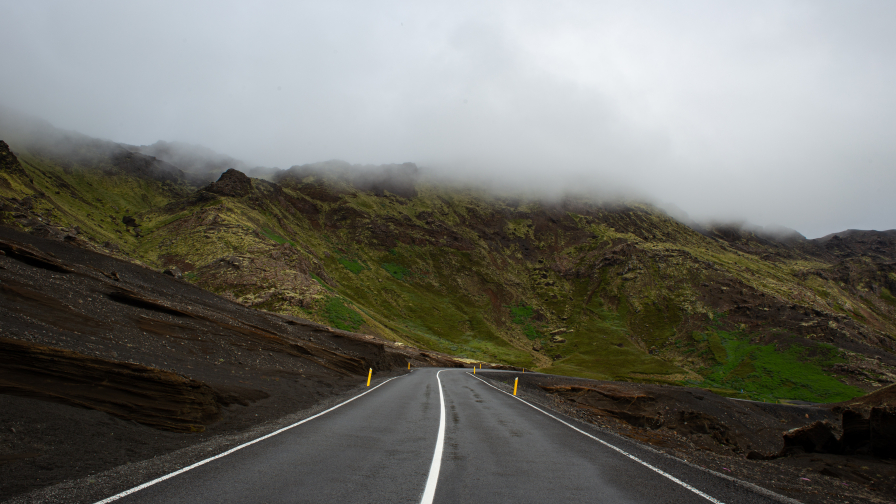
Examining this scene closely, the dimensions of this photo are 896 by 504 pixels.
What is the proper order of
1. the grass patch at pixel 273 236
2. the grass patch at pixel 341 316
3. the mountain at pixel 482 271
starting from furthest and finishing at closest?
1. the grass patch at pixel 273 236
2. the mountain at pixel 482 271
3. the grass patch at pixel 341 316

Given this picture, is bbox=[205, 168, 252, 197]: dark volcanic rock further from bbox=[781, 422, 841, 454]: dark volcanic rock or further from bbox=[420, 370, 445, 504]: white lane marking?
bbox=[781, 422, 841, 454]: dark volcanic rock

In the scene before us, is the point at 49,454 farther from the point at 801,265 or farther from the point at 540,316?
the point at 801,265

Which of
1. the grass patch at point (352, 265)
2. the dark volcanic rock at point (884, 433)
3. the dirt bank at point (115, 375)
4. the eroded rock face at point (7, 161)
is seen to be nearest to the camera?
the dirt bank at point (115, 375)

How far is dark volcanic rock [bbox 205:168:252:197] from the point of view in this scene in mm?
91287

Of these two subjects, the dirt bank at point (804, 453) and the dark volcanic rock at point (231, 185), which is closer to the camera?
the dirt bank at point (804, 453)

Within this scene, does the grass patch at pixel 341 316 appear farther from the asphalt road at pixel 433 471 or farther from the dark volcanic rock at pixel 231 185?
the asphalt road at pixel 433 471

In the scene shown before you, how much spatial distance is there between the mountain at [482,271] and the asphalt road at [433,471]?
50252mm

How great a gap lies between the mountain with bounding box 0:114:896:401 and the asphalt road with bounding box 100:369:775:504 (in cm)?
5025

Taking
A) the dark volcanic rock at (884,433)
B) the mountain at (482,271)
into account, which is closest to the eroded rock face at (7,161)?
the mountain at (482,271)

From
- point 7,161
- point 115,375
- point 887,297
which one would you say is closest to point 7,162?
point 7,161

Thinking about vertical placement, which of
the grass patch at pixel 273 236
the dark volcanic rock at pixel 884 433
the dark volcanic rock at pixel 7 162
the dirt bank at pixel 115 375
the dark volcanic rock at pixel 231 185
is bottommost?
the dirt bank at pixel 115 375

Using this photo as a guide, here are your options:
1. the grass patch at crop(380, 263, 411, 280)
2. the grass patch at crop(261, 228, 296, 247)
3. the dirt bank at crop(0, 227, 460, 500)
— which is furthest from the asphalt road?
the grass patch at crop(380, 263, 411, 280)

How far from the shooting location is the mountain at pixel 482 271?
218ft

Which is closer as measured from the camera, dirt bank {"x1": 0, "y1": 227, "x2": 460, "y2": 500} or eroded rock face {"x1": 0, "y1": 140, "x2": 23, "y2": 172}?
dirt bank {"x1": 0, "y1": 227, "x2": 460, "y2": 500}
